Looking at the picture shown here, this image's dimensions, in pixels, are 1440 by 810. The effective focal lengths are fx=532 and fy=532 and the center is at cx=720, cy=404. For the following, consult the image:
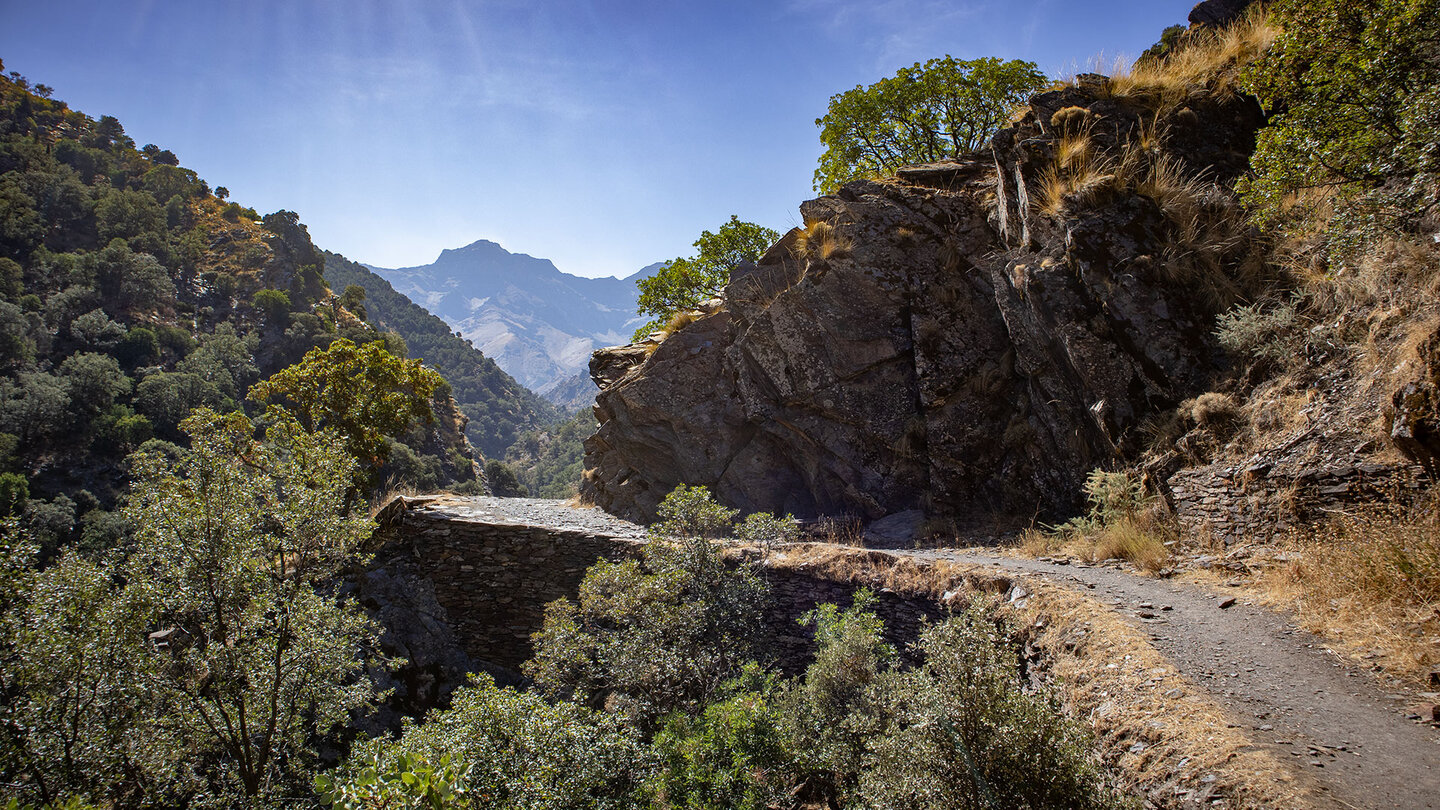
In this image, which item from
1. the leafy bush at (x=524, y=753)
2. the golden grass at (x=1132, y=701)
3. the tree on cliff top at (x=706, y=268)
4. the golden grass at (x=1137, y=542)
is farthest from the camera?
the tree on cliff top at (x=706, y=268)

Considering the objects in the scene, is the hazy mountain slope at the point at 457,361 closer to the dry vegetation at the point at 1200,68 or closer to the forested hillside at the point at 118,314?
the forested hillside at the point at 118,314

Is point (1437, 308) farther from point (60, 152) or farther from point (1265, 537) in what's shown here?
point (60, 152)

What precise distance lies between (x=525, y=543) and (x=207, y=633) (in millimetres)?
5264

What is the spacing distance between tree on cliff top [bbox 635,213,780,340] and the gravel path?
43.5 ft

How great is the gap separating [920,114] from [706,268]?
7.26 meters

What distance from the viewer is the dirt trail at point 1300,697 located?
106 inches

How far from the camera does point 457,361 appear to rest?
304ft

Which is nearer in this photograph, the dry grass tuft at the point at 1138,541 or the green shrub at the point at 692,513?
the dry grass tuft at the point at 1138,541

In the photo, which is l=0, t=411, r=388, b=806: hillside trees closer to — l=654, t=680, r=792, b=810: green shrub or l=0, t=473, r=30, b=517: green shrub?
l=654, t=680, r=792, b=810: green shrub

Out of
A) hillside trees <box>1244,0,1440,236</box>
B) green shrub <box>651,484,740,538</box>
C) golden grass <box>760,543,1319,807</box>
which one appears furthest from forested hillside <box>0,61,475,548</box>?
hillside trees <box>1244,0,1440,236</box>

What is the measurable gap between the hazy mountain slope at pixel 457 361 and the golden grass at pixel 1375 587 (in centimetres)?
9013

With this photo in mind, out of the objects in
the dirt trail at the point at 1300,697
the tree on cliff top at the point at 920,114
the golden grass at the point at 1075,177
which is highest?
the tree on cliff top at the point at 920,114

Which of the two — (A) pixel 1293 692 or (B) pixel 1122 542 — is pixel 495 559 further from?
(A) pixel 1293 692

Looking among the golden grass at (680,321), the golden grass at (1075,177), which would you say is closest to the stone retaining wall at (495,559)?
the golden grass at (680,321)
